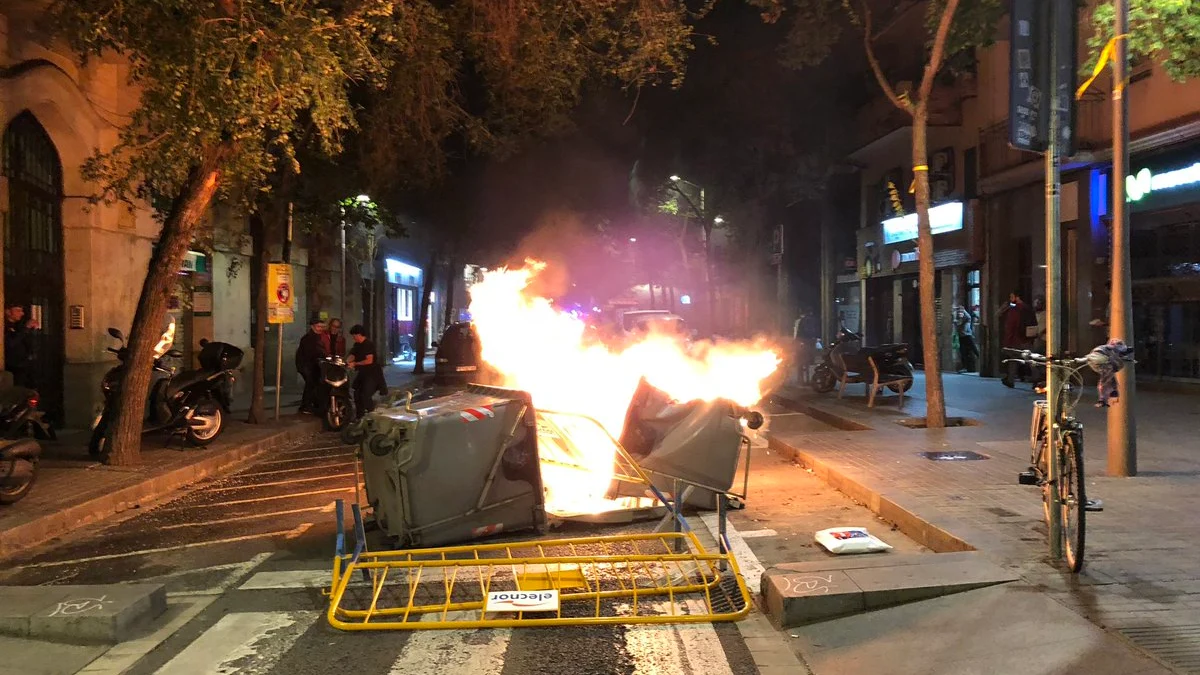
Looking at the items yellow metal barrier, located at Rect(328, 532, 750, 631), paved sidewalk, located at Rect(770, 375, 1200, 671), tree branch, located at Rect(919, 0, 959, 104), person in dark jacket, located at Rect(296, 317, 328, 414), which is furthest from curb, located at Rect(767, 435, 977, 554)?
person in dark jacket, located at Rect(296, 317, 328, 414)

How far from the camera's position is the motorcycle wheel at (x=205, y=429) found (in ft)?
36.7

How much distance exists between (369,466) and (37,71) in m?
9.09

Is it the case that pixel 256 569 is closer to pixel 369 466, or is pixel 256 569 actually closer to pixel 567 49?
pixel 369 466

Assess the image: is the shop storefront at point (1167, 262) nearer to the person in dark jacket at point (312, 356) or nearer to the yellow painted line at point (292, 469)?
the yellow painted line at point (292, 469)

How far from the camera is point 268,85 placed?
28.9 feet

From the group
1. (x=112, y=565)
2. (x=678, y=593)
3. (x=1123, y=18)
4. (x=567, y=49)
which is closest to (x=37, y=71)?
(x=567, y=49)

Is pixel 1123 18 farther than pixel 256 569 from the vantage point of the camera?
Yes

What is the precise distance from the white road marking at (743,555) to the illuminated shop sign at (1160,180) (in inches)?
481

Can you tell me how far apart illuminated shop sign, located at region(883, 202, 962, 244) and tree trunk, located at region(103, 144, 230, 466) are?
53.7ft

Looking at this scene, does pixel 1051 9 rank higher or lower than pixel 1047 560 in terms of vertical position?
higher

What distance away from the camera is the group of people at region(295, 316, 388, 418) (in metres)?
14.2

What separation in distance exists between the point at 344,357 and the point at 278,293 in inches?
63.3

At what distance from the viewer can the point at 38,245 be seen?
12.7m

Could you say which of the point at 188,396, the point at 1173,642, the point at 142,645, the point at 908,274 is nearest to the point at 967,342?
the point at 908,274
